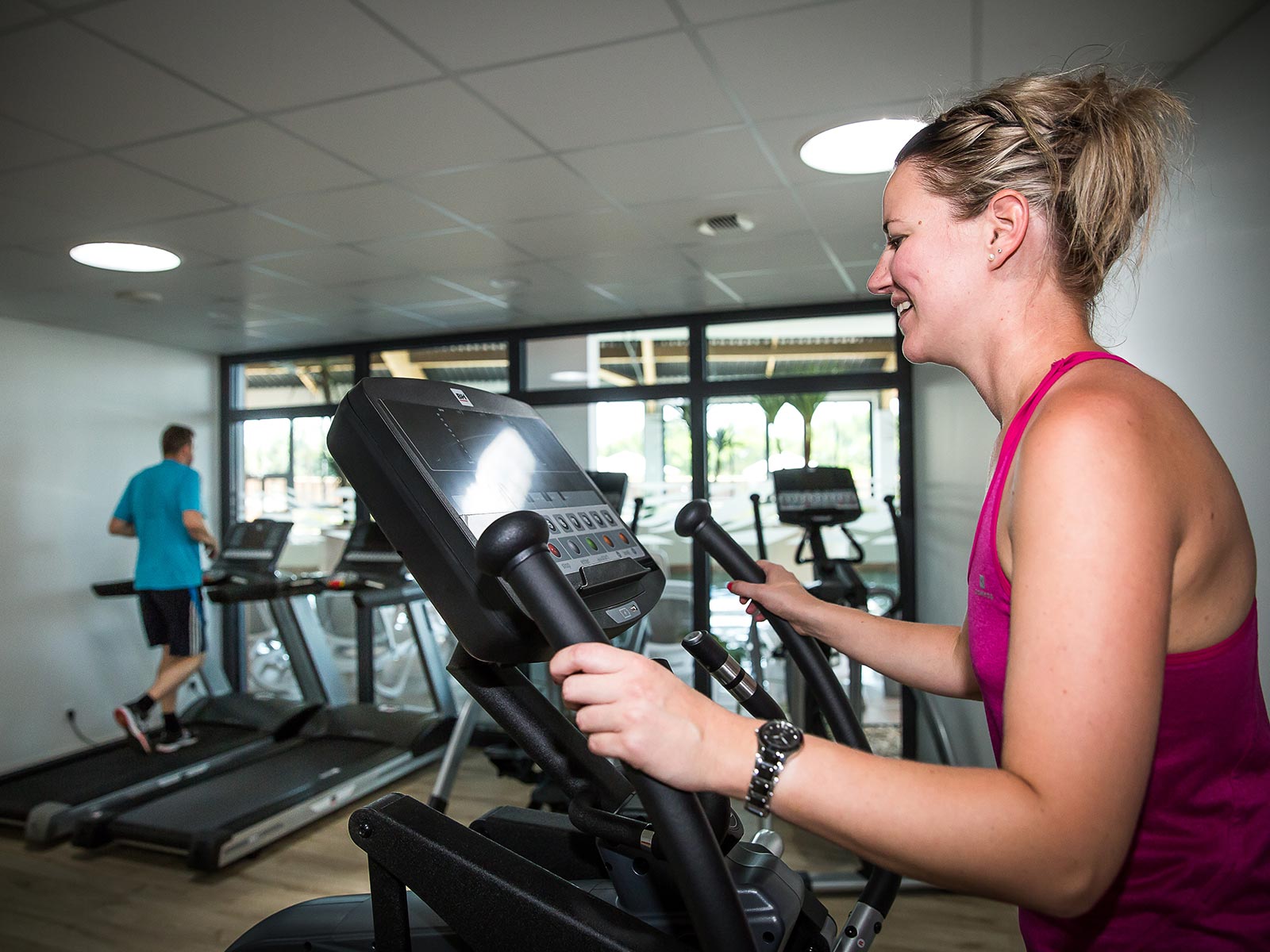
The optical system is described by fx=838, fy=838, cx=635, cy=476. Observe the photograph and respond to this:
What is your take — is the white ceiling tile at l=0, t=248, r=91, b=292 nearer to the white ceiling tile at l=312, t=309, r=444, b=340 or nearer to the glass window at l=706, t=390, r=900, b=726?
the white ceiling tile at l=312, t=309, r=444, b=340

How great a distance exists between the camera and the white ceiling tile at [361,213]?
2730 millimetres

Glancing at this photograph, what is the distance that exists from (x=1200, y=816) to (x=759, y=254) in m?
3.03

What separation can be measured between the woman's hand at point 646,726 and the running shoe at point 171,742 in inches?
178

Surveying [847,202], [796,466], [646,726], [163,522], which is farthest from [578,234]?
A: [646,726]

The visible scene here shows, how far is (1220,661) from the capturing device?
2.13 feet

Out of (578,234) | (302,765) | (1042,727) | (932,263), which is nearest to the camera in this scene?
(1042,727)

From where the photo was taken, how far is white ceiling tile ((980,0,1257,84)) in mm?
1688

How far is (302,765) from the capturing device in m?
3.96

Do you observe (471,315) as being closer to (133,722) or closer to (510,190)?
(510,190)

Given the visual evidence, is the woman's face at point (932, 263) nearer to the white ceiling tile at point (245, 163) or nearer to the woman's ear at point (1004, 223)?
the woman's ear at point (1004, 223)

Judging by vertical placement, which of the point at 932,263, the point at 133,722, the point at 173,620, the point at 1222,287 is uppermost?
the point at 1222,287

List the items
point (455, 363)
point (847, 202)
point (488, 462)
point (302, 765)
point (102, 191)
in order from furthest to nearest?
1. point (455, 363)
2. point (302, 765)
3. point (847, 202)
4. point (102, 191)
5. point (488, 462)

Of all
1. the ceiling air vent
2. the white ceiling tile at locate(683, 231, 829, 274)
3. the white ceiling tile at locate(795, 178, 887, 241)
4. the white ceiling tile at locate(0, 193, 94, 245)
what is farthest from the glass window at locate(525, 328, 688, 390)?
the white ceiling tile at locate(0, 193, 94, 245)

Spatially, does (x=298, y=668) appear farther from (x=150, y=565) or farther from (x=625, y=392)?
(x=625, y=392)
